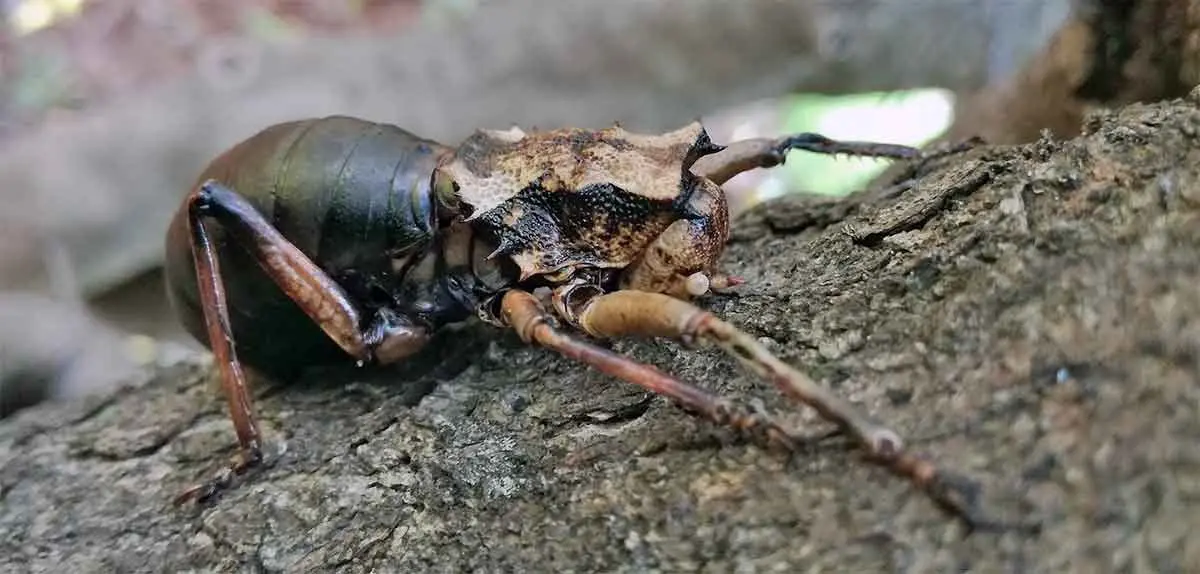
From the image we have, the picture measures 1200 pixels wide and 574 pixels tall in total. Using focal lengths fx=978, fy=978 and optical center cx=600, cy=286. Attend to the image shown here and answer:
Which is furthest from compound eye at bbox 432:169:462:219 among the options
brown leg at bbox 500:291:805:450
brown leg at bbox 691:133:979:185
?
brown leg at bbox 691:133:979:185

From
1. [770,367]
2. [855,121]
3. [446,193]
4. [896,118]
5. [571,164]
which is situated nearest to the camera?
[770,367]

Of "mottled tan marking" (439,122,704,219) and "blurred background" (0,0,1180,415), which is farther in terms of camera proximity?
"blurred background" (0,0,1180,415)

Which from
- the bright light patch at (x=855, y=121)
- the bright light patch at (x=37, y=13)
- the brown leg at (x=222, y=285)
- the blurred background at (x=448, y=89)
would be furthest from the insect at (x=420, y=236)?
the bright light patch at (x=37, y=13)

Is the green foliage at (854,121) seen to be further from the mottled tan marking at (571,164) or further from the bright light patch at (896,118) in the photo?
the mottled tan marking at (571,164)

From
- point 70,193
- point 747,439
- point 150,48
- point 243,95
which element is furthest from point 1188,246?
point 150,48

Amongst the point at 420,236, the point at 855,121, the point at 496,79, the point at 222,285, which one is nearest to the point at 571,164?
the point at 420,236

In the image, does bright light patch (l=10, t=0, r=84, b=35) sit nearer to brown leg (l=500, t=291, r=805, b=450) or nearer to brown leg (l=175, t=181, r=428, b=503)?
brown leg (l=175, t=181, r=428, b=503)

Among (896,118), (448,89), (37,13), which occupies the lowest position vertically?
(37,13)

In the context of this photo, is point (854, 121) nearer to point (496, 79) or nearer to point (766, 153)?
point (496, 79)
